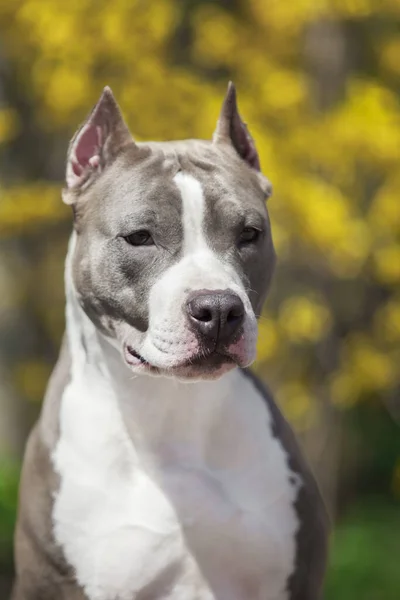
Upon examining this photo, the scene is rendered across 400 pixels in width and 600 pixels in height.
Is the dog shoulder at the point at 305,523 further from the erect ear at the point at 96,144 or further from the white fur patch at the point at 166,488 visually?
the erect ear at the point at 96,144

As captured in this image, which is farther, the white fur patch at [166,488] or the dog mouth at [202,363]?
the white fur patch at [166,488]

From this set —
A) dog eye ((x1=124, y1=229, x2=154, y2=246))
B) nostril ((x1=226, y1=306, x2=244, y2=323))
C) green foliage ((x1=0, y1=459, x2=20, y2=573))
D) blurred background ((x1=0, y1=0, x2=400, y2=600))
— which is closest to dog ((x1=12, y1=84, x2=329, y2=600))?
dog eye ((x1=124, y1=229, x2=154, y2=246))

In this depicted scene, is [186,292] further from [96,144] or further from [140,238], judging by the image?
[96,144]

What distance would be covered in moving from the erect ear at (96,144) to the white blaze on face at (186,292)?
38 cm

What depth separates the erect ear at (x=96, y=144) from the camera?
3213mm

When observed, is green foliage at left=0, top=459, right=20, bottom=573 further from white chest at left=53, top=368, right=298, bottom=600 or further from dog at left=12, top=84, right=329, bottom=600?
white chest at left=53, top=368, right=298, bottom=600

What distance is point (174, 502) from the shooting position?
10.2 feet

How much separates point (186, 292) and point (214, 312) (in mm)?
98

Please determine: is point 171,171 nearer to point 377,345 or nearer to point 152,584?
point 152,584

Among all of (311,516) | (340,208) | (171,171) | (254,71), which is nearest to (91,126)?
(171,171)

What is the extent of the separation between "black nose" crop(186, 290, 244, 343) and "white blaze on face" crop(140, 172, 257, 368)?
2 cm

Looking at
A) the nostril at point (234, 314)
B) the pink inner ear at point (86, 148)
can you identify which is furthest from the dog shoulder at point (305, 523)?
the pink inner ear at point (86, 148)

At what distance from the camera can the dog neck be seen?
3162 mm

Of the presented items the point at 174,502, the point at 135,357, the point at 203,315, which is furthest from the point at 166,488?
the point at 203,315
